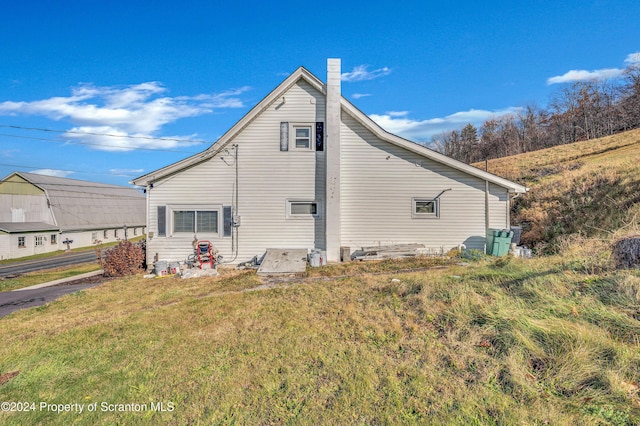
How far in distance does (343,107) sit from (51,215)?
34507 millimetres

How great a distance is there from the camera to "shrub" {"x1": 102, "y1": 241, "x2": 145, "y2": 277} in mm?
10883

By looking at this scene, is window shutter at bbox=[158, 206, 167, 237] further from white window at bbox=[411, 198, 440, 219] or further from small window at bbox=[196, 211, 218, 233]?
white window at bbox=[411, 198, 440, 219]

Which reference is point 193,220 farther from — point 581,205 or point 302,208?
point 581,205

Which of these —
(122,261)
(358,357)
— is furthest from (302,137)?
(358,357)

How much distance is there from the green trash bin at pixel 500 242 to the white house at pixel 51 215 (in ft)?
120

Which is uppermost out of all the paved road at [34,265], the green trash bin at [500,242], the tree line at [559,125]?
the tree line at [559,125]

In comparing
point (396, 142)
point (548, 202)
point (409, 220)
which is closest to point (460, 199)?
point (409, 220)

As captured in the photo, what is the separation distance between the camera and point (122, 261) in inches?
430

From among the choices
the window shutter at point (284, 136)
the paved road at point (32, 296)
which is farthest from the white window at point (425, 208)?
the paved road at point (32, 296)

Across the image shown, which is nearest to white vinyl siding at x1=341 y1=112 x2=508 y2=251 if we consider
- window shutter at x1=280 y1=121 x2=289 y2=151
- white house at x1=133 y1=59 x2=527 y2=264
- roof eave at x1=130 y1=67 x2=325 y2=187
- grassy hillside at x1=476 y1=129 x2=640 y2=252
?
white house at x1=133 y1=59 x2=527 y2=264

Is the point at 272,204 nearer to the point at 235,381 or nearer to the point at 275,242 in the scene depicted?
the point at 275,242

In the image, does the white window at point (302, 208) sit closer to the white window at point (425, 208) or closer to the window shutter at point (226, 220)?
the window shutter at point (226, 220)

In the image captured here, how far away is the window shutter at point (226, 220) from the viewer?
1134cm

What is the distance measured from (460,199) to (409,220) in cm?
209
